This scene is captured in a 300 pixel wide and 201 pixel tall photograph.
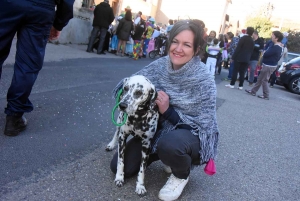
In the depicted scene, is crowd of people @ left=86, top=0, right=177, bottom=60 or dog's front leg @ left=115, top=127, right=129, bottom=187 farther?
crowd of people @ left=86, top=0, right=177, bottom=60

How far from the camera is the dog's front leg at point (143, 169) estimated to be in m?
2.51

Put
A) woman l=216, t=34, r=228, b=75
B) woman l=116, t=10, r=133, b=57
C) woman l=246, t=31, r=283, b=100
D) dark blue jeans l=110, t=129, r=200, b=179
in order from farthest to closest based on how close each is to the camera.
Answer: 1. woman l=216, t=34, r=228, b=75
2. woman l=116, t=10, r=133, b=57
3. woman l=246, t=31, r=283, b=100
4. dark blue jeans l=110, t=129, r=200, b=179

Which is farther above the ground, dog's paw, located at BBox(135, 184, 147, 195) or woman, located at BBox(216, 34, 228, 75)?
woman, located at BBox(216, 34, 228, 75)

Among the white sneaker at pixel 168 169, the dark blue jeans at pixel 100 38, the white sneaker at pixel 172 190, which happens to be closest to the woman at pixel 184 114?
the white sneaker at pixel 172 190

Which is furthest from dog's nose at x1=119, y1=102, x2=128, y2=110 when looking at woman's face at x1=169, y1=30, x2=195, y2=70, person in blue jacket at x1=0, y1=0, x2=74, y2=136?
person in blue jacket at x1=0, y1=0, x2=74, y2=136

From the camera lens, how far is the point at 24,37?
289 centimetres

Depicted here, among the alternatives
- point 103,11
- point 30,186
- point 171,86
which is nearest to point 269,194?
point 171,86

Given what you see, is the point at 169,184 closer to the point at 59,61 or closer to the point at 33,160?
the point at 33,160

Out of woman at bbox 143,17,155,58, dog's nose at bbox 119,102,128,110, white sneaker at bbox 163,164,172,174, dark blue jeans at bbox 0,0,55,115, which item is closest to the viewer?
dog's nose at bbox 119,102,128,110

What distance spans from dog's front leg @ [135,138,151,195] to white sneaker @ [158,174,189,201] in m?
0.17

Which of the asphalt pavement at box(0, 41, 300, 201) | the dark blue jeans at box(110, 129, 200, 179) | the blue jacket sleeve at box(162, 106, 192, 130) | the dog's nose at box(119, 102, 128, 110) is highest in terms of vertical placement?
the dog's nose at box(119, 102, 128, 110)

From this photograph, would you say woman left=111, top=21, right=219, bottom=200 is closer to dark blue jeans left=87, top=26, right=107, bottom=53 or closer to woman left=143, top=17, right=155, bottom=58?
→ dark blue jeans left=87, top=26, right=107, bottom=53

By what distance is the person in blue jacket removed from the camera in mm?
2744

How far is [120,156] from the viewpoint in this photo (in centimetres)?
262
